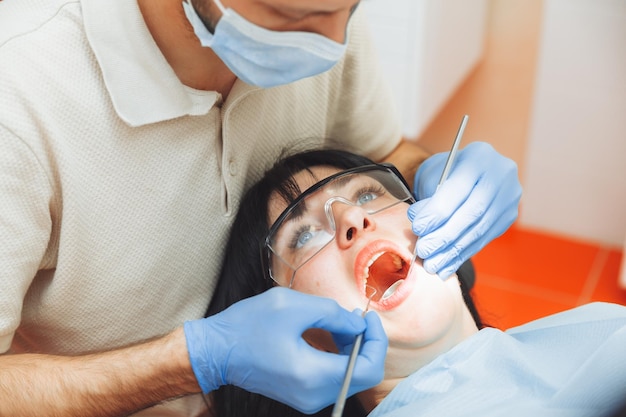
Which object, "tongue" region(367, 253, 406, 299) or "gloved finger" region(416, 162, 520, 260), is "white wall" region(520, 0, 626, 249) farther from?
"tongue" region(367, 253, 406, 299)

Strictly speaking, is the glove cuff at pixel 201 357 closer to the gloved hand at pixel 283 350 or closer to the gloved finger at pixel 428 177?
the gloved hand at pixel 283 350

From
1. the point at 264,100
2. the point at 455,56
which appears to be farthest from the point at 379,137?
the point at 455,56

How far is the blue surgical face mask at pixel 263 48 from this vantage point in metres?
1.35

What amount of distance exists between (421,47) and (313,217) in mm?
1297

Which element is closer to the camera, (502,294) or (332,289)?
(332,289)

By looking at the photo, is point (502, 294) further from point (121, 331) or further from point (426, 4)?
point (121, 331)

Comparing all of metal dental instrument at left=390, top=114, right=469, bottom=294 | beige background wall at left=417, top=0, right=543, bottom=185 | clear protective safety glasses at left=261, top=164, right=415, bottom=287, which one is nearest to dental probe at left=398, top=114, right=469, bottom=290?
metal dental instrument at left=390, top=114, right=469, bottom=294

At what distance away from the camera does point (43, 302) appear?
1.55 meters

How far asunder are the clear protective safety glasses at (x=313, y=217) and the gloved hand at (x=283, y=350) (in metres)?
0.24

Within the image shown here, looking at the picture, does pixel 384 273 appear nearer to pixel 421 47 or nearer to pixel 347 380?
pixel 347 380

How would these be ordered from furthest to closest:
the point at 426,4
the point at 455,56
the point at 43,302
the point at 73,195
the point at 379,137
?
the point at 455,56 → the point at 426,4 → the point at 379,137 → the point at 43,302 → the point at 73,195

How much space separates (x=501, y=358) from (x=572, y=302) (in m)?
1.79

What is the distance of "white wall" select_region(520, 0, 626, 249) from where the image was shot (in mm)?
3127

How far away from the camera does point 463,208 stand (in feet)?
5.33
